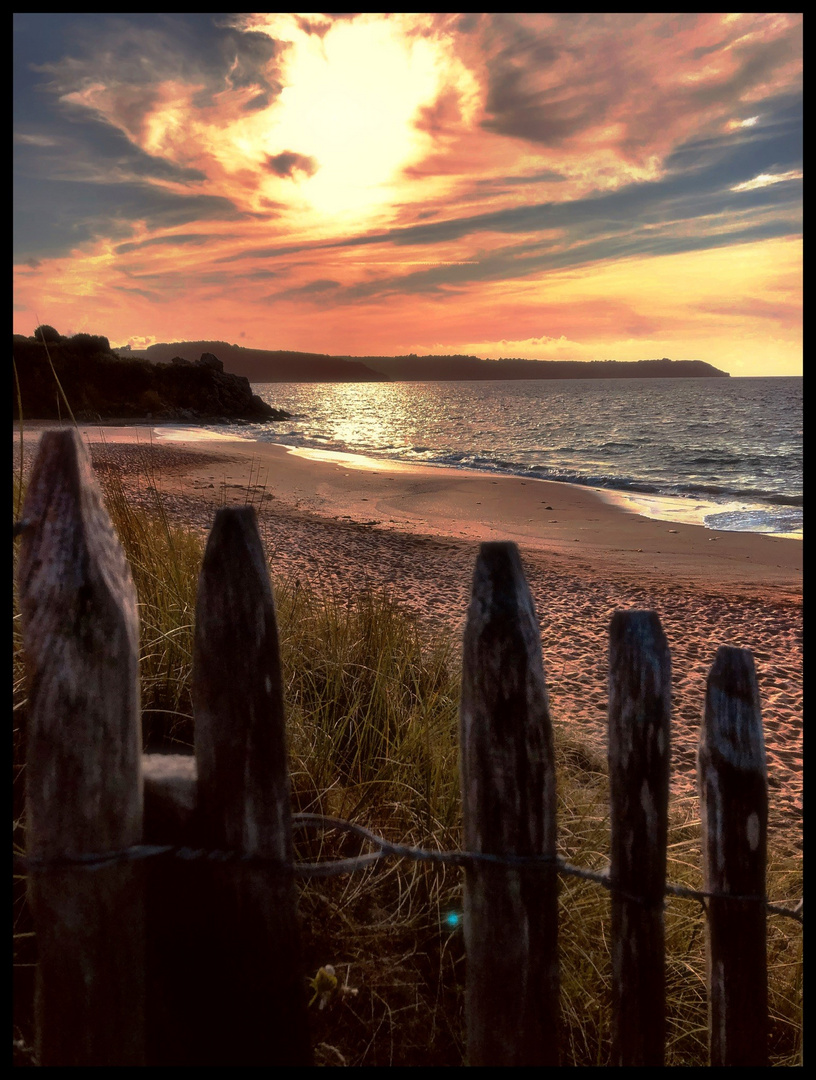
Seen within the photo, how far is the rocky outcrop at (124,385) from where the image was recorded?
3222cm

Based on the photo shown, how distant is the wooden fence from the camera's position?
1.07 meters

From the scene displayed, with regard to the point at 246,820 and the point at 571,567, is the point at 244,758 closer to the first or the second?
the point at 246,820

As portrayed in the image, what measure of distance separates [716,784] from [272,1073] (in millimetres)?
1017

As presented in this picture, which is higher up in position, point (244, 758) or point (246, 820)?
point (244, 758)

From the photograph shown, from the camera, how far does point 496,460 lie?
69.8 feet

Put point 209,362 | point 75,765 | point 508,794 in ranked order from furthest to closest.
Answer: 1. point 209,362
2. point 508,794
3. point 75,765

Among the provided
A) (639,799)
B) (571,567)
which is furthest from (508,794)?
(571,567)

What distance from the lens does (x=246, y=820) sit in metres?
1.13

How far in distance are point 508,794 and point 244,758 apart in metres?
0.47

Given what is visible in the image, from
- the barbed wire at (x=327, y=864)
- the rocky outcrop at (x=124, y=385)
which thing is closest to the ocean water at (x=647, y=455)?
the rocky outcrop at (x=124, y=385)

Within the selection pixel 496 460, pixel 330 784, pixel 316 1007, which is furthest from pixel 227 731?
pixel 496 460

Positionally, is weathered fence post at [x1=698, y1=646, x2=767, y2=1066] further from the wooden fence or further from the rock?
the rock

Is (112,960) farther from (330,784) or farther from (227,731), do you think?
(330,784)

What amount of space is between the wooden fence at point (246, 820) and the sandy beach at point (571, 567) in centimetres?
197
